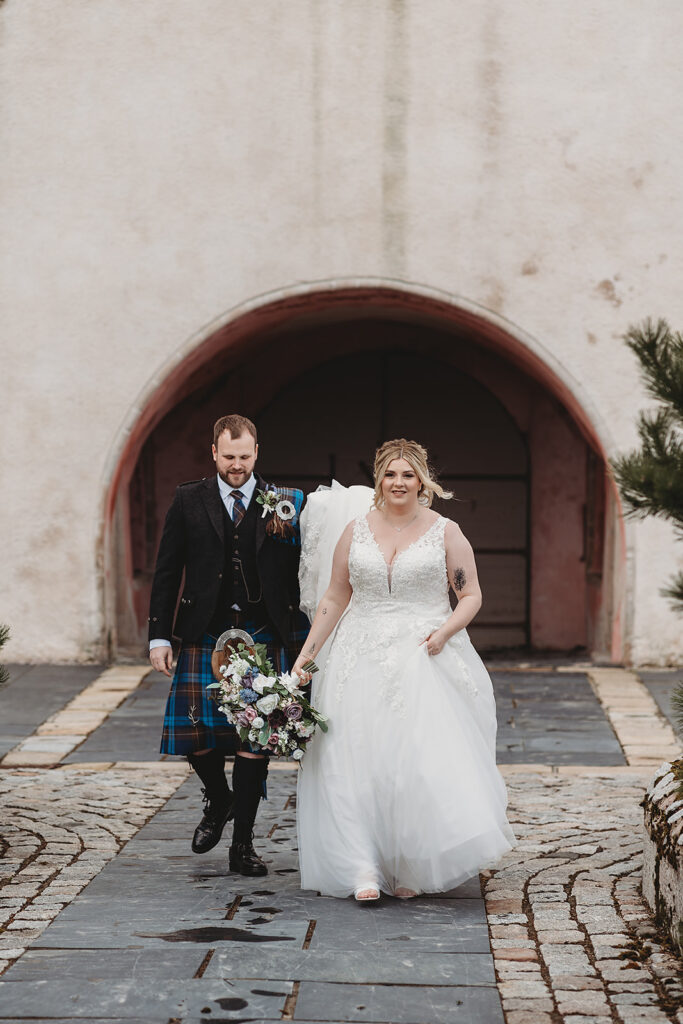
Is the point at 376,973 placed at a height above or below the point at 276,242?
below

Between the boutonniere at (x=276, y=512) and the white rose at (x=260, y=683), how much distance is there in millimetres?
594

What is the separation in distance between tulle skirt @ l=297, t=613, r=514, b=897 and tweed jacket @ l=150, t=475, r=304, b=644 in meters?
0.37

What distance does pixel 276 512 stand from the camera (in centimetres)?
548

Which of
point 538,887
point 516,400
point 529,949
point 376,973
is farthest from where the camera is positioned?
point 516,400

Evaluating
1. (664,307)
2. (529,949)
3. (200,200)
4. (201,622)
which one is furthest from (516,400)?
(529,949)

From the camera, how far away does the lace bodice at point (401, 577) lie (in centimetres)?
531

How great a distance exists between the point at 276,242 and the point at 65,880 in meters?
6.29

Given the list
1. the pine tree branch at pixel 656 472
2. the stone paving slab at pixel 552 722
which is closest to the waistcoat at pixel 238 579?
the pine tree branch at pixel 656 472

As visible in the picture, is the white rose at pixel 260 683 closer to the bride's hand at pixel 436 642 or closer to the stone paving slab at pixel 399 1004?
the bride's hand at pixel 436 642

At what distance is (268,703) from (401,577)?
2.19 feet

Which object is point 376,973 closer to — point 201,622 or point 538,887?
point 538,887

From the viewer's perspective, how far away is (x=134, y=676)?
409 inches

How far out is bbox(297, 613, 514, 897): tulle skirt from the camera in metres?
5.00

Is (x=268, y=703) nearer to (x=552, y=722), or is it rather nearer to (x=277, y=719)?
(x=277, y=719)
